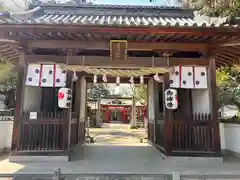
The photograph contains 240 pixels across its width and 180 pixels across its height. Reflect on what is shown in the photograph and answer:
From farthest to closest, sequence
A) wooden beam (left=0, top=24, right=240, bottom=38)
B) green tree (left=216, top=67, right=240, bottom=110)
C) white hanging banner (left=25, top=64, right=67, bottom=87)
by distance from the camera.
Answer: green tree (left=216, top=67, right=240, bottom=110)
white hanging banner (left=25, top=64, right=67, bottom=87)
wooden beam (left=0, top=24, right=240, bottom=38)

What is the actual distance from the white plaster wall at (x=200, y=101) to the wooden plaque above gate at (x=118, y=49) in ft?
9.60

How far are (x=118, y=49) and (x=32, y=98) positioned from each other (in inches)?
135

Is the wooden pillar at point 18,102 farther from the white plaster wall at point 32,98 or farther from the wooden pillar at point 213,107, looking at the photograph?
the wooden pillar at point 213,107

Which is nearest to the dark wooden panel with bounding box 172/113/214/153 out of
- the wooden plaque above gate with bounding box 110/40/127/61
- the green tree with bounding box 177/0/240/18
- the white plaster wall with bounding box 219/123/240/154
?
the white plaster wall with bounding box 219/123/240/154

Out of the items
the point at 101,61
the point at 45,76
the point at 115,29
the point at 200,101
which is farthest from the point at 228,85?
the point at 45,76

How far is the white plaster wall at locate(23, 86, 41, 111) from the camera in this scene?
7.05m

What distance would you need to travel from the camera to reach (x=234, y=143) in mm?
8070

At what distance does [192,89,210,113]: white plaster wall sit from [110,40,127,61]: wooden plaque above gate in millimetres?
→ 2926

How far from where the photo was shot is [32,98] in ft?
24.8

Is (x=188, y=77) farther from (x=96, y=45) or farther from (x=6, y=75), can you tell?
(x=6, y=75)

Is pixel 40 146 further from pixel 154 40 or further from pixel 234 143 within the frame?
pixel 234 143

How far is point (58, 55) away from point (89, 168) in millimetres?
3572

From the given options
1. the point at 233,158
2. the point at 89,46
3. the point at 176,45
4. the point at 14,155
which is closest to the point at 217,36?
the point at 176,45

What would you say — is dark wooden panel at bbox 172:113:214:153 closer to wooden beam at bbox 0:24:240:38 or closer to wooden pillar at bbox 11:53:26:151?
wooden beam at bbox 0:24:240:38
